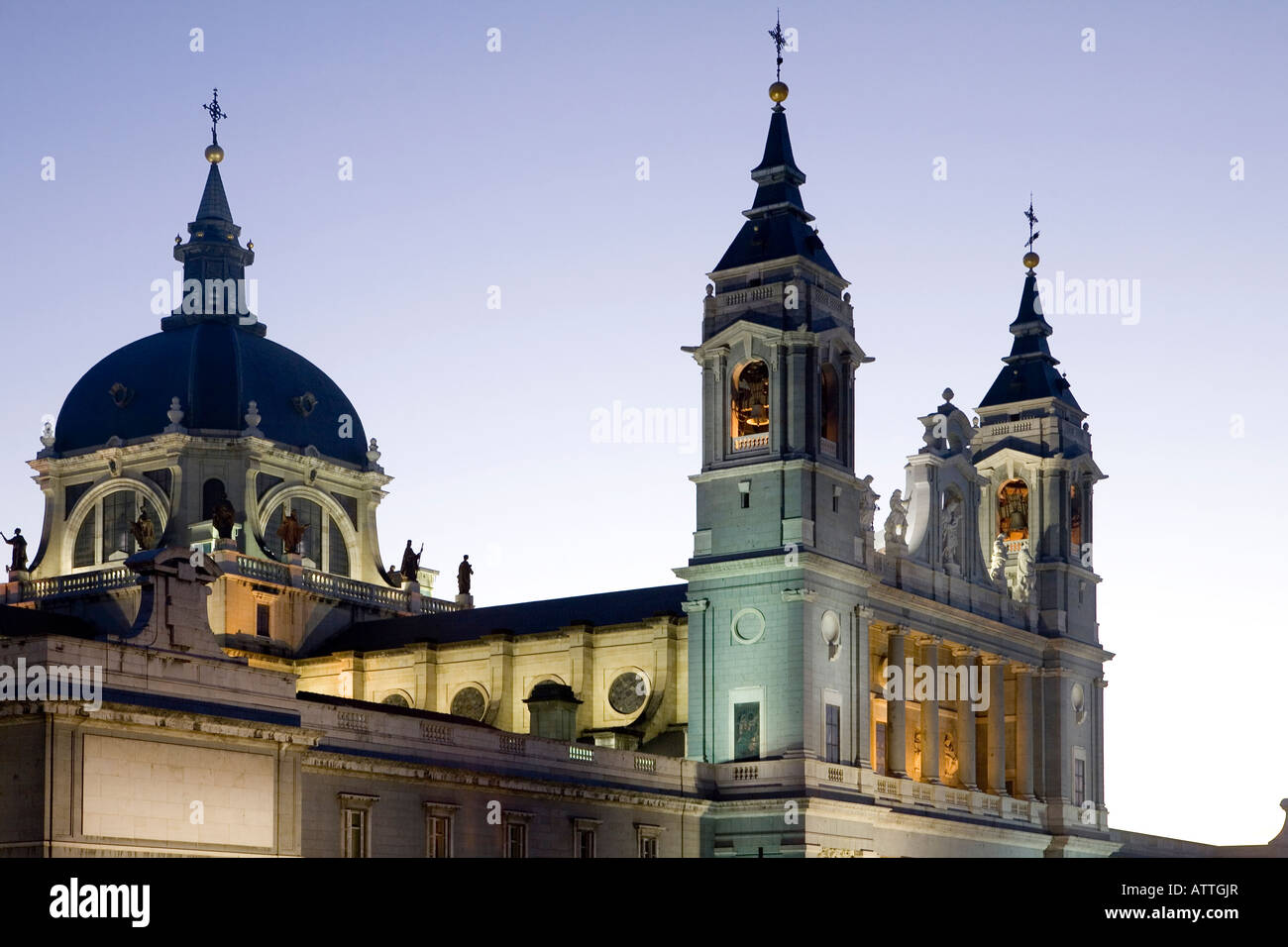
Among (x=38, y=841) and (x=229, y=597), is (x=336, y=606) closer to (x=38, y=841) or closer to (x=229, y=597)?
(x=229, y=597)

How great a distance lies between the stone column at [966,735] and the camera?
90062 millimetres

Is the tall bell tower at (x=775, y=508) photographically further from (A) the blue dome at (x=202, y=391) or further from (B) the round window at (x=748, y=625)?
(A) the blue dome at (x=202, y=391)

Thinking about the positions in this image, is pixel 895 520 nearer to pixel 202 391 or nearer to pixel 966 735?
pixel 966 735

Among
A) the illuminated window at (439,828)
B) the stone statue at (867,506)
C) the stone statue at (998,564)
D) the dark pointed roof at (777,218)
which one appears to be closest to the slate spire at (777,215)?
the dark pointed roof at (777,218)

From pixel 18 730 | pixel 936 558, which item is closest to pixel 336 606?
pixel 936 558

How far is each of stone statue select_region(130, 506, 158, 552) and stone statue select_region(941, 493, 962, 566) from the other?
3630 centimetres

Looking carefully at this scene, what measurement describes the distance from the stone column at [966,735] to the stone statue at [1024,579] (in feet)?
23.8

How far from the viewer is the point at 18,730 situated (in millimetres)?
50500

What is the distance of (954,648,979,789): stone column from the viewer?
90.1 meters

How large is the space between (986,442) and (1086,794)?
676 inches

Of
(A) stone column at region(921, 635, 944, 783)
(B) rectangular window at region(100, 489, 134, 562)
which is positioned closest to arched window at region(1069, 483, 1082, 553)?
(A) stone column at region(921, 635, 944, 783)

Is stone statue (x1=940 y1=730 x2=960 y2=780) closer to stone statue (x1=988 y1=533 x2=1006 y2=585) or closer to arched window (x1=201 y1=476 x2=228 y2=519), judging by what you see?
stone statue (x1=988 y1=533 x2=1006 y2=585)

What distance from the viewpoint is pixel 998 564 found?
9662 centimetres
